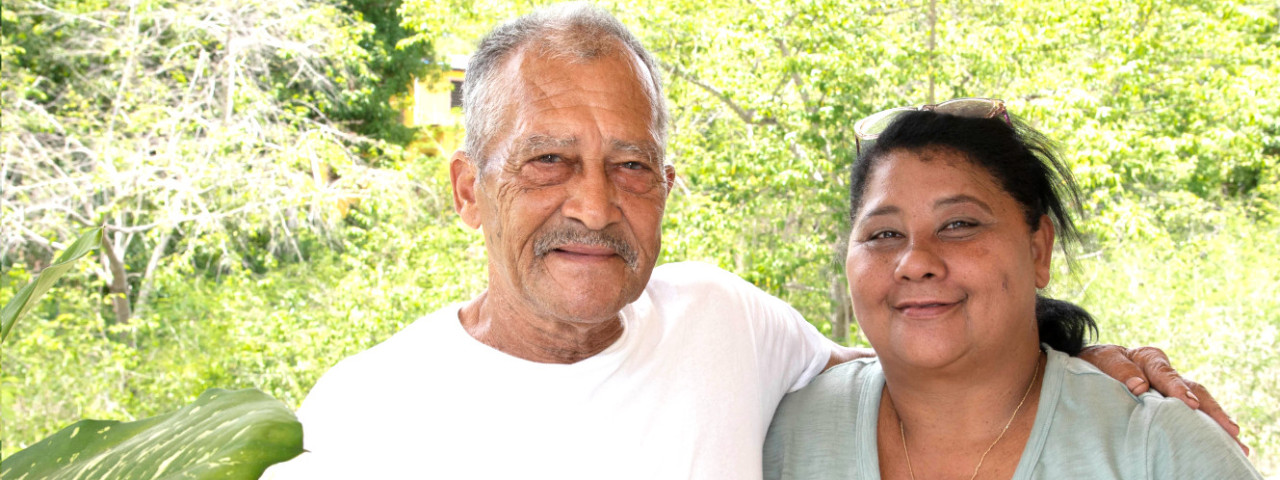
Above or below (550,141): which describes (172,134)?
below

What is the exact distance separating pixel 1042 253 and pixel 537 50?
0.68 metres

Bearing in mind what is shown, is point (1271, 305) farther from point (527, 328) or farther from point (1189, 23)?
point (527, 328)

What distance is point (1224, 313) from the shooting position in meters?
4.55

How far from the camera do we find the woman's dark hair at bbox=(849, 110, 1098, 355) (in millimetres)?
1242

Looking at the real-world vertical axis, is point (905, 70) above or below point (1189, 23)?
below

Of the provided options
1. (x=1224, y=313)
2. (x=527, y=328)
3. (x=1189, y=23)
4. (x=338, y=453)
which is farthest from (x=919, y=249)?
(x=1189, y=23)

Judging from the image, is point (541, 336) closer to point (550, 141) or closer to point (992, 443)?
point (550, 141)

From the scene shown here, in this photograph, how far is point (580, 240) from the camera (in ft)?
A: 3.82

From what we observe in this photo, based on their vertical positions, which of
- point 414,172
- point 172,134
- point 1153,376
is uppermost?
point 1153,376

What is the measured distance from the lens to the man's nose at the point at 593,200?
115cm

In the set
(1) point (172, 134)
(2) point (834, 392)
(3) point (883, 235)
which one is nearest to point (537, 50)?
(3) point (883, 235)

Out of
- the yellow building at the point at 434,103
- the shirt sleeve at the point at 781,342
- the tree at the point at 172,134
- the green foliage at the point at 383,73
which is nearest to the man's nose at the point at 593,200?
the shirt sleeve at the point at 781,342

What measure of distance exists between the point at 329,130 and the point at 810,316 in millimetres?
3014

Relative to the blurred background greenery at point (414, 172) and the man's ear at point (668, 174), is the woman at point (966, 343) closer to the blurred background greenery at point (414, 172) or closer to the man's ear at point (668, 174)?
the man's ear at point (668, 174)
